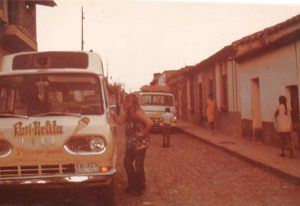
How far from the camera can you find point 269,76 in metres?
16.2

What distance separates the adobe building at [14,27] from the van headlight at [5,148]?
13.8m

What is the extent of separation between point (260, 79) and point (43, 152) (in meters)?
11.8

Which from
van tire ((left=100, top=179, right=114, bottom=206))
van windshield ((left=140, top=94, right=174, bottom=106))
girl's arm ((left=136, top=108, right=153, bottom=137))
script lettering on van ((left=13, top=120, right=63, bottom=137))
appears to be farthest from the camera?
van windshield ((left=140, top=94, right=174, bottom=106))

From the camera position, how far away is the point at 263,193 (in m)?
8.77

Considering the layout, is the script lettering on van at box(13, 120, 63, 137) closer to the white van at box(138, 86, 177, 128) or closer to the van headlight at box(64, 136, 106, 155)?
the van headlight at box(64, 136, 106, 155)

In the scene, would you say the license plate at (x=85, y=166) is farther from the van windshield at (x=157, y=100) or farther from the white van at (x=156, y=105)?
the van windshield at (x=157, y=100)

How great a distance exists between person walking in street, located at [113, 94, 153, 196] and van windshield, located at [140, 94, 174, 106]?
51.2ft

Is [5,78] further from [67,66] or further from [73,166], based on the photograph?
[73,166]

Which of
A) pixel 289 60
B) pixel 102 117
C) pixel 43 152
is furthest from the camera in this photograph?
pixel 289 60

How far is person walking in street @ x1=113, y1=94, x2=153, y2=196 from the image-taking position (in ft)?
28.2

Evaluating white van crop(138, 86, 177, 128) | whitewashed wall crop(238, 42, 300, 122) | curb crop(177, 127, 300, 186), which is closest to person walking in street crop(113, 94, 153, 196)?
curb crop(177, 127, 300, 186)

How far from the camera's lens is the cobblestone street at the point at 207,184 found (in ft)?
26.8

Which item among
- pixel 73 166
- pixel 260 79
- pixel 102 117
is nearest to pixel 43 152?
pixel 73 166

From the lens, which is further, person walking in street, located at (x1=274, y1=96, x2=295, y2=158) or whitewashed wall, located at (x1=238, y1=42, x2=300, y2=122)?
whitewashed wall, located at (x1=238, y1=42, x2=300, y2=122)
